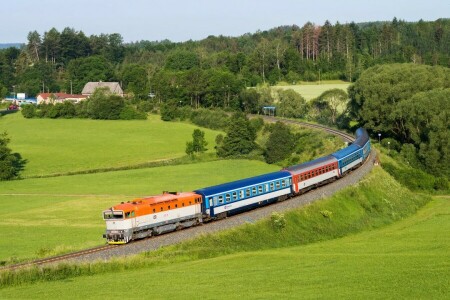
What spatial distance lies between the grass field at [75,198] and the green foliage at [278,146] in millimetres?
2271

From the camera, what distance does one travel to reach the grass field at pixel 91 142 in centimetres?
10850

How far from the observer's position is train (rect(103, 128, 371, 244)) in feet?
146

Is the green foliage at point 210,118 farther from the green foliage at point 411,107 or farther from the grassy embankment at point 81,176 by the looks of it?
the green foliage at point 411,107

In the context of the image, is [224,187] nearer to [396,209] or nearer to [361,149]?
[396,209]

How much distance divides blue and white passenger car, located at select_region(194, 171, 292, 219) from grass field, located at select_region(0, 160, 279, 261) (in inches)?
328

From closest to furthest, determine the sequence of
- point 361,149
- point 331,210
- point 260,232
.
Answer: point 260,232
point 331,210
point 361,149

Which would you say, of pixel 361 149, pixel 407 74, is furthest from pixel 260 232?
pixel 407 74

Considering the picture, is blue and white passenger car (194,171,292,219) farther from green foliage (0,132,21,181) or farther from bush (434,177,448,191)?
green foliage (0,132,21,181)

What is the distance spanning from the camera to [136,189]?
81.8 m

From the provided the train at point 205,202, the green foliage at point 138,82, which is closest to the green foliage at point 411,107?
the train at point 205,202

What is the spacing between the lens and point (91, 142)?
415 ft

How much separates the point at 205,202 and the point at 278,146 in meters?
54.7

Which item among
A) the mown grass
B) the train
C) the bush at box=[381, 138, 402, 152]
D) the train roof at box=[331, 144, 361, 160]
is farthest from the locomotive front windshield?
the bush at box=[381, 138, 402, 152]

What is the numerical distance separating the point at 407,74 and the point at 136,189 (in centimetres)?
5175
